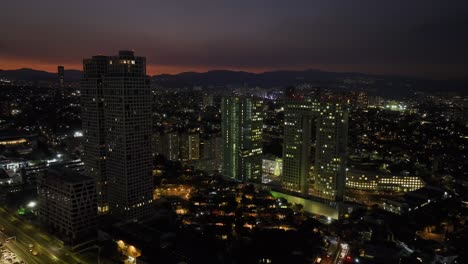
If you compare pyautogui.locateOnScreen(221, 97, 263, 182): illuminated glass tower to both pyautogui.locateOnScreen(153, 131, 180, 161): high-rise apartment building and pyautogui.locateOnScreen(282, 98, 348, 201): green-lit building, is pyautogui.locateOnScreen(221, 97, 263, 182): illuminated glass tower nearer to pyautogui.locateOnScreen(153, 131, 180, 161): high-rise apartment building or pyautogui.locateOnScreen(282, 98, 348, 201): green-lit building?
pyautogui.locateOnScreen(282, 98, 348, 201): green-lit building

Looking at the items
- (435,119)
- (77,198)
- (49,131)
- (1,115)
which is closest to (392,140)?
(435,119)

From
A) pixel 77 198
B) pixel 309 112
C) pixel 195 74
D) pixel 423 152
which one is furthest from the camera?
pixel 195 74

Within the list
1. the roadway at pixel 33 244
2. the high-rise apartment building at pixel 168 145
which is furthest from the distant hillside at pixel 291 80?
the roadway at pixel 33 244

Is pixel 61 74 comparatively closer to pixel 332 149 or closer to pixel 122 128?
pixel 122 128

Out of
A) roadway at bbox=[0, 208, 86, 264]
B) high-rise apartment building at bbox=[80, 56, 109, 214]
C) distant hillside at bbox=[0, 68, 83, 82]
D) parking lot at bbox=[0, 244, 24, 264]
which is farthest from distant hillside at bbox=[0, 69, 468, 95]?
parking lot at bbox=[0, 244, 24, 264]

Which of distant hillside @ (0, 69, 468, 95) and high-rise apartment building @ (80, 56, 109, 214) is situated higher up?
distant hillside @ (0, 69, 468, 95)

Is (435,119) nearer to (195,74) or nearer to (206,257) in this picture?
(206,257)
